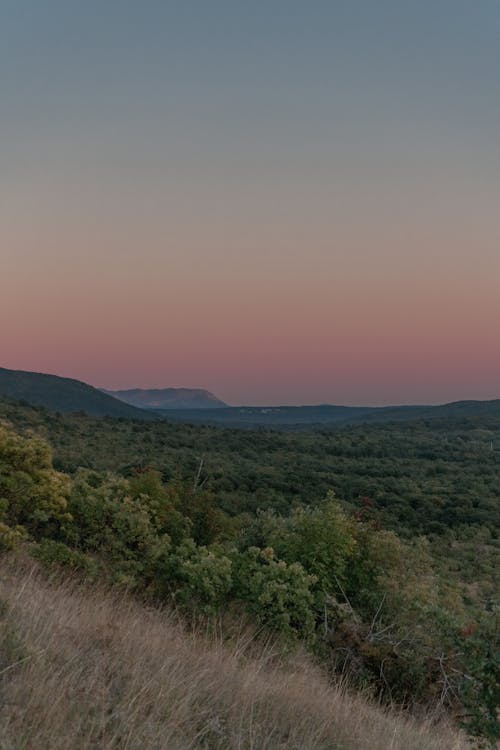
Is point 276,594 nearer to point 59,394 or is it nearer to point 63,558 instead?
point 63,558

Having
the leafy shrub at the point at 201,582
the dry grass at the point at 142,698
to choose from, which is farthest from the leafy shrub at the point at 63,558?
the dry grass at the point at 142,698

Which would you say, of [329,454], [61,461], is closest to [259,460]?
[329,454]

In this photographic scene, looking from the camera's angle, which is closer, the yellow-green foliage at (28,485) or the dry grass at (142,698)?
the dry grass at (142,698)

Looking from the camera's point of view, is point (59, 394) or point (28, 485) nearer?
point (28, 485)

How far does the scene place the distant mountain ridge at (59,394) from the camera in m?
145

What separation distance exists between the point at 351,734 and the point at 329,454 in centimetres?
6536

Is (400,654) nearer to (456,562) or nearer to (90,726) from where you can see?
(90,726)

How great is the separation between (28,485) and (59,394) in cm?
14942

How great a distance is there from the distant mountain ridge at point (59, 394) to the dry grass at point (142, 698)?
448 feet

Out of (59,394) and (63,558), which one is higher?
(59,394)

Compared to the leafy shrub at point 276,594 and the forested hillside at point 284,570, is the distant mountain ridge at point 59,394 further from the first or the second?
the leafy shrub at point 276,594

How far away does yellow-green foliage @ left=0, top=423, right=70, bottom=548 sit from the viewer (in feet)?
37.0

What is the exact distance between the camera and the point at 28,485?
1127cm

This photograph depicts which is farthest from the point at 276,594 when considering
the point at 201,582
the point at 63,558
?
the point at 63,558
